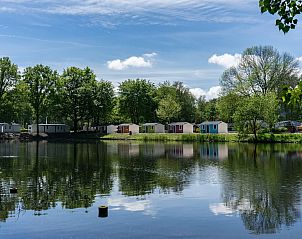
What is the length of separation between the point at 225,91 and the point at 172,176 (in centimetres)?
5856

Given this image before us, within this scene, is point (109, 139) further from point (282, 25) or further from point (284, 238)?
point (282, 25)

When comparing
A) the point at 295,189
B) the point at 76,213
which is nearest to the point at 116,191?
the point at 76,213

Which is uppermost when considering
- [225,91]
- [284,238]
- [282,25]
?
[225,91]

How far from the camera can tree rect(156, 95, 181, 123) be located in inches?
3839

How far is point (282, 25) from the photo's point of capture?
227 inches

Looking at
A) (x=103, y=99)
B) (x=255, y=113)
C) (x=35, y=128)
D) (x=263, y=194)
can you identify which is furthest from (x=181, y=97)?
(x=263, y=194)

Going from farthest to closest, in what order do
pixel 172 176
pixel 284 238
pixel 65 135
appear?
pixel 65 135
pixel 172 176
pixel 284 238

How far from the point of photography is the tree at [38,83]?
88.2 meters

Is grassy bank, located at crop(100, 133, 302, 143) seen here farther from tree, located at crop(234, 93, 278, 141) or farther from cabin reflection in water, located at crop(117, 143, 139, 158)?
cabin reflection in water, located at crop(117, 143, 139, 158)

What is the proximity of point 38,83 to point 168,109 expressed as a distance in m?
A: 31.7

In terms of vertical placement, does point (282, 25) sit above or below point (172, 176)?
above

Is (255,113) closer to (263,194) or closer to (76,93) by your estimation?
(76,93)

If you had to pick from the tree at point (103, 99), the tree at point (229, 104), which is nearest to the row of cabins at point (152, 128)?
the tree at point (229, 104)

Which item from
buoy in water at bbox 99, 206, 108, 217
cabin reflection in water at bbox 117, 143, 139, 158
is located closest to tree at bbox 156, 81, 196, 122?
cabin reflection in water at bbox 117, 143, 139, 158
